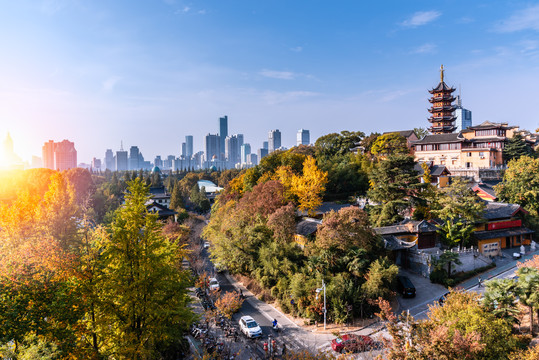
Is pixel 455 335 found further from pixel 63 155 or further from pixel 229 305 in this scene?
pixel 63 155

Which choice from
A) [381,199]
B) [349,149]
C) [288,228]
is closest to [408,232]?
[381,199]

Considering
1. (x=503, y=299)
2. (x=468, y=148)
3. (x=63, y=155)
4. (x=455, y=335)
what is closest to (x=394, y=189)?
(x=503, y=299)

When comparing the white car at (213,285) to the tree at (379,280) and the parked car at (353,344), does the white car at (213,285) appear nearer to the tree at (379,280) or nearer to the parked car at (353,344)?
the parked car at (353,344)

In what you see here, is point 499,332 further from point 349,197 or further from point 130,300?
point 349,197

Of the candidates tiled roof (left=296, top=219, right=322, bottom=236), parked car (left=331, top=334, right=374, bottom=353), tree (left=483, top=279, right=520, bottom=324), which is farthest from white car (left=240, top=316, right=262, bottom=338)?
tree (left=483, top=279, right=520, bottom=324)

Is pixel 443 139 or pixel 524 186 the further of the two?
pixel 443 139
